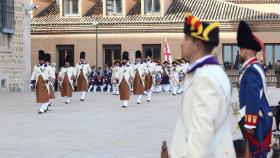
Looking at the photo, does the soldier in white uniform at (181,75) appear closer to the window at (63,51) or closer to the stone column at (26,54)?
the stone column at (26,54)

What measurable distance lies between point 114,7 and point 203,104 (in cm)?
4218

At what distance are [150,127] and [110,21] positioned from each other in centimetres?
2987

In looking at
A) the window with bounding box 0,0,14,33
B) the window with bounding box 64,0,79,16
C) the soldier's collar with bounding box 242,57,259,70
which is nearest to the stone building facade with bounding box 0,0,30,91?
the window with bounding box 0,0,14,33

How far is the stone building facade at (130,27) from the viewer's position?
145 ft

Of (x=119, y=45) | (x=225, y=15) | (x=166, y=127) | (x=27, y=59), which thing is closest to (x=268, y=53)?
(x=225, y=15)

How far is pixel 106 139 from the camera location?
42.6ft

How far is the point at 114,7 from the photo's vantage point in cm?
4600

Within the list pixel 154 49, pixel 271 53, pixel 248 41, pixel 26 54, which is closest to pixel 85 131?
pixel 248 41

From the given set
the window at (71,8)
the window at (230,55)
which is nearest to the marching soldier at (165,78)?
the window at (230,55)

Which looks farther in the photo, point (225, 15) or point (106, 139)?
point (225, 15)

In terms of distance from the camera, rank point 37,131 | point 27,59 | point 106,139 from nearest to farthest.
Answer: point 106,139
point 37,131
point 27,59

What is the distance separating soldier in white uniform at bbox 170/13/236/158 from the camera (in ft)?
13.6

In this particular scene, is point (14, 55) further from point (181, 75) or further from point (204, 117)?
point (204, 117)

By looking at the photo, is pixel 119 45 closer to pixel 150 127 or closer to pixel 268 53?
pixel 268 53
